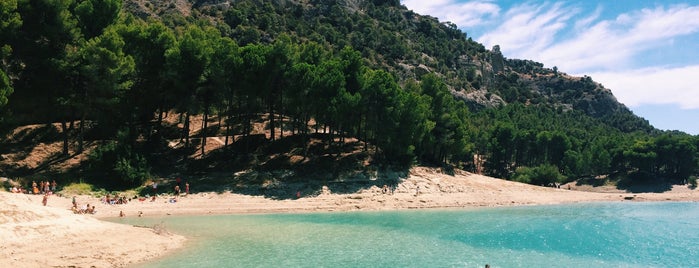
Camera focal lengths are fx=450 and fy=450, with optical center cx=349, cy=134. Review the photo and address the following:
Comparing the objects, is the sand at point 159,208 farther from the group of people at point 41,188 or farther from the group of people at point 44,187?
the group of people at point 41,188

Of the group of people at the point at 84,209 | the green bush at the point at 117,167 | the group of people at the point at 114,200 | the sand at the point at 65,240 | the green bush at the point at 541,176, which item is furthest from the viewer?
the green bush at the point at 541,176

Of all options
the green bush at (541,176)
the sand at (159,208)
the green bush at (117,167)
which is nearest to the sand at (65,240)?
the sand at (159,208)

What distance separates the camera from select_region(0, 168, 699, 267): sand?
942 inches

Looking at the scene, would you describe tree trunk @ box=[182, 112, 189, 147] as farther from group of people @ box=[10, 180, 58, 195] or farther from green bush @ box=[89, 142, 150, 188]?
group of people @ box=[10, 180, 58, 195]

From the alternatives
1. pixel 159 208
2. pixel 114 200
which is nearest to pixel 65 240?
pixel 159 208

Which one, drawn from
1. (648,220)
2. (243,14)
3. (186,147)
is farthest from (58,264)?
(243,14)

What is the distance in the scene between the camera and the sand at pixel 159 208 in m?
23.9

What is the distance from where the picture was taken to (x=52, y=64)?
2057 inches

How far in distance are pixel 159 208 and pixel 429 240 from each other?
26.5 metres

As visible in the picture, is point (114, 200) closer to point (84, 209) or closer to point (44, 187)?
point (84, 209)

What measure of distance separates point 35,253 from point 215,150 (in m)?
39.1

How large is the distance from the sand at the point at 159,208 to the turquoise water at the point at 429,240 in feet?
8.09

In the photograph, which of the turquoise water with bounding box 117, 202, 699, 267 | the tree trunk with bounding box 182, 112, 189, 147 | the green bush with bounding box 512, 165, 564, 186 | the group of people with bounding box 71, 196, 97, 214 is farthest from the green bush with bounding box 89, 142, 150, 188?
the green bush with bounding box 512, 165, 564, 186

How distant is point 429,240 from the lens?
111 ft
